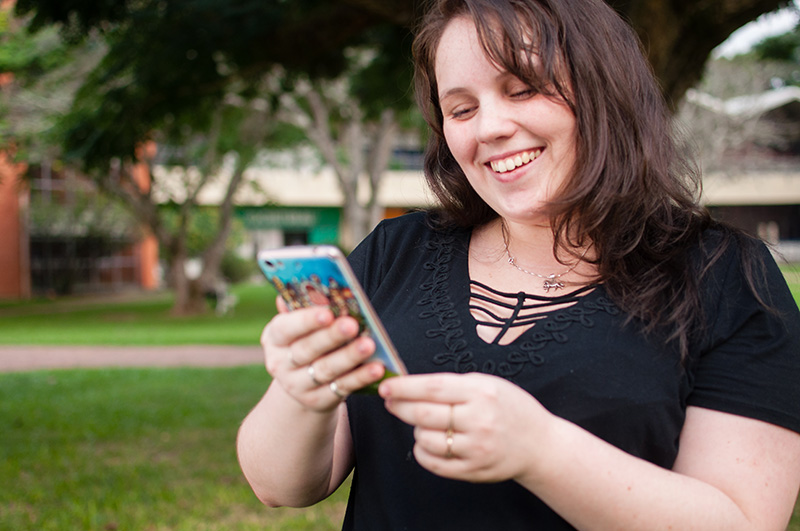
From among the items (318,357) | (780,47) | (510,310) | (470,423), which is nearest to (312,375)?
(318,357)

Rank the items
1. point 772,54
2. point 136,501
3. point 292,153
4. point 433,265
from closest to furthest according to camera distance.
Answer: point 433,265 < point 136,501 < point 772,54 < point 292,153

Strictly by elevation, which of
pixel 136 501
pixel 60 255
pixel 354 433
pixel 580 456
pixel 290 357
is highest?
pixel 290 357

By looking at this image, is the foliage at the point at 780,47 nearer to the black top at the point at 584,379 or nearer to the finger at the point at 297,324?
the black top at the point at 584,379

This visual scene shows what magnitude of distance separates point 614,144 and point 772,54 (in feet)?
23.1

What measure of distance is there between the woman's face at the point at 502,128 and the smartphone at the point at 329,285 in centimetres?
47

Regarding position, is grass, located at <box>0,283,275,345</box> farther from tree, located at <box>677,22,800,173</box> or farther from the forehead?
tree, located at <box>677,22,800,173</box>

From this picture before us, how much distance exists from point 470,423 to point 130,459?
5.35 metres

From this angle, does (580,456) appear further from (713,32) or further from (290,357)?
(713,32)

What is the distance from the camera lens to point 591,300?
4.92ft

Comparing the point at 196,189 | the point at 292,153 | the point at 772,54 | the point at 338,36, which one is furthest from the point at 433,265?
the point at 292,153

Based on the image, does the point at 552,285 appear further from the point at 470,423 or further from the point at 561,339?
the point at 470,423

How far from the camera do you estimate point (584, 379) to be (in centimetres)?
138

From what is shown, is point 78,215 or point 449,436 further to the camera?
point 78,215

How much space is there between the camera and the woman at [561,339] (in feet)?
4.00
